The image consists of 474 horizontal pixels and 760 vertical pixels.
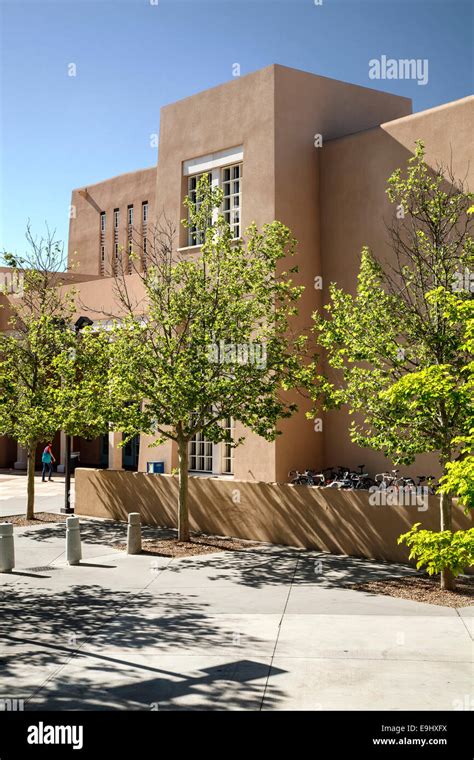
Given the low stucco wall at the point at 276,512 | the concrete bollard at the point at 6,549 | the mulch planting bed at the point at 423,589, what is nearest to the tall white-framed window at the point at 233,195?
the low stucco wall at the point at 276,512

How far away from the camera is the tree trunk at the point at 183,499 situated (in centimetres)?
1753

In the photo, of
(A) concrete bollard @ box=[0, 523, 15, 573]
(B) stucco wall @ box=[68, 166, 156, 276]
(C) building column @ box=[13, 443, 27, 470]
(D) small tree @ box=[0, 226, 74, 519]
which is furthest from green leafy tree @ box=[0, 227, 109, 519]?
(C) building column @ box=[13, 443, 27, 470]

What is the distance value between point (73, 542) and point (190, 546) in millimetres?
2635

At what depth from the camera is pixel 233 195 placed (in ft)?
73.0

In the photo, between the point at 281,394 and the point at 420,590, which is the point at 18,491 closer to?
the point at 281,394

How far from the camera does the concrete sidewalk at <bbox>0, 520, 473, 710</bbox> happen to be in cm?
826

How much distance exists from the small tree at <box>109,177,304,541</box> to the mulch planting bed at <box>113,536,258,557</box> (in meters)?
0.34

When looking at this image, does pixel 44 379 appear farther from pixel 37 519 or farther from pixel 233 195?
pixel 233 195

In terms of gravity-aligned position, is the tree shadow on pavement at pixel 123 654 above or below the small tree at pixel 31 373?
below

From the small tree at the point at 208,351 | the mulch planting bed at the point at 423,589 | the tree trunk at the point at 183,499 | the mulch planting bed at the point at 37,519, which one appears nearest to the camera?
the mulch planting bed at the point at 423,589

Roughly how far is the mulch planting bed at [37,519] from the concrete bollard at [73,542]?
5338mm

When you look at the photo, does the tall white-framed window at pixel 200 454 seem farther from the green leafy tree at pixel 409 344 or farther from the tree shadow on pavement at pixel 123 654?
the tree shadow on pavement at pixel 123 654

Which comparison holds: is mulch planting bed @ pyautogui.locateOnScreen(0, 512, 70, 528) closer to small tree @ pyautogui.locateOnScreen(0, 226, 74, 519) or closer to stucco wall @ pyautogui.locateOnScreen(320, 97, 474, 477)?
small tree @ pyautogui.locateOnScreen(0, 226, 74, 519)

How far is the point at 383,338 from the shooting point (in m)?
13.6
